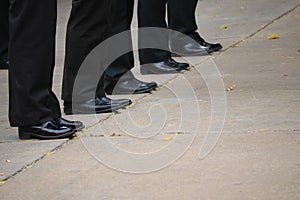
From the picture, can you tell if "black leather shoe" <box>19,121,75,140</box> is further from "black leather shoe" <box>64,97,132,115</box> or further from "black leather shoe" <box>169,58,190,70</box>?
"black leather shoe" <box>169,58,190,70</box>

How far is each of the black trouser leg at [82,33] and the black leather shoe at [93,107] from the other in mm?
56

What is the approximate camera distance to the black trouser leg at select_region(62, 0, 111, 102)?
5.45 m

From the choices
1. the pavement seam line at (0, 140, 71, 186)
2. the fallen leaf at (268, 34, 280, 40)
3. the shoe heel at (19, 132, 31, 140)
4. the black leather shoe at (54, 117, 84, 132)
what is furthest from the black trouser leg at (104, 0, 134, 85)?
the fallen leaf at (268, 34, 280, 40)

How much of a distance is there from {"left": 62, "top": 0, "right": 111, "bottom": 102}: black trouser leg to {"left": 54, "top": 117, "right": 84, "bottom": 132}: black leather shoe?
40cm

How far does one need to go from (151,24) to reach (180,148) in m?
2.81

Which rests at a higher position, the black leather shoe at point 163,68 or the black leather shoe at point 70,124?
the black leather shoe at point 70,124

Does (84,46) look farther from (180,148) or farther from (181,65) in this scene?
(181,65)

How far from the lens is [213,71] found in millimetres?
7305

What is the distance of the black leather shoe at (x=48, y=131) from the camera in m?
5.00

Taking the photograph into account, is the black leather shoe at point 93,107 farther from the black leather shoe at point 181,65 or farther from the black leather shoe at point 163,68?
the black leather shoe at point 181,65

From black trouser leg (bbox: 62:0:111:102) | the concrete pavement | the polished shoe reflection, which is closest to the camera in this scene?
the concrete pavement

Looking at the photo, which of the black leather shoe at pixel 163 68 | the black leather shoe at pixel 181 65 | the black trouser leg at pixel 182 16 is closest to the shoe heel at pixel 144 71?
the black leather shoe at pixel 163 68

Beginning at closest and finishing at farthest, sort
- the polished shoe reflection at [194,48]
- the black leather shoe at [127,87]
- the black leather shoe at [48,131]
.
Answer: the black leather shoe at [48,131] < the black leather shoe at [127,87] < the polished shoe reflection at [194,48]

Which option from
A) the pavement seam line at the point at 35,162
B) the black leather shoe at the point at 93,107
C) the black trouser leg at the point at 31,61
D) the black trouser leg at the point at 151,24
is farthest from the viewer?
the black trouser leg at the point at 151,24
